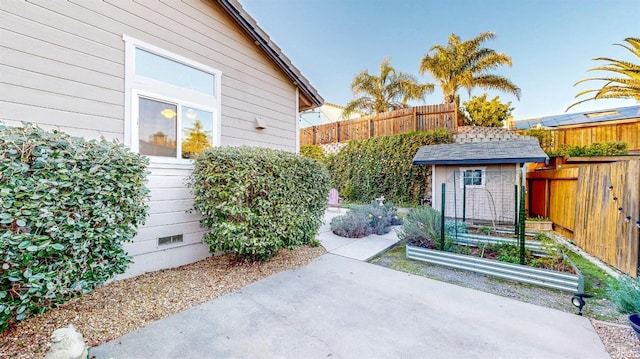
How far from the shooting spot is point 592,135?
1152 centimetres

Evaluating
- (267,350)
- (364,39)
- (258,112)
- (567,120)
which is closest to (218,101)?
(258,112)

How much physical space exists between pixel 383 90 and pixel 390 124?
4425mm

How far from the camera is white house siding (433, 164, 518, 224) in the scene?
7.62m

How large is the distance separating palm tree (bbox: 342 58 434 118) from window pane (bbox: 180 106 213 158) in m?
13.0

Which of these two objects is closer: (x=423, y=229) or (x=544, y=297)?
(x=544, y=297)

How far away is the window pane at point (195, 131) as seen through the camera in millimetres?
4410

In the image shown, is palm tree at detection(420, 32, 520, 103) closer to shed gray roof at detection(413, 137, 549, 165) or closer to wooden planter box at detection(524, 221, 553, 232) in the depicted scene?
shed gray roof at detection(413, 137, 549, 165)

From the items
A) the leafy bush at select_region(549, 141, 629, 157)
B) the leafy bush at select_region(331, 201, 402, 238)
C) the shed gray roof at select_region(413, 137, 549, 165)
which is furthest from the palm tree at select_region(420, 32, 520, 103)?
the leafy bush at select_region(331, 201, 402, 238)

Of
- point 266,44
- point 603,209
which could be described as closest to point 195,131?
point 266,44

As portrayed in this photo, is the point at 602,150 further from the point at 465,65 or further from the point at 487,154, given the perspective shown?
the point at 465,65

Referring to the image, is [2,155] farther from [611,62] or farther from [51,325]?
[611,62]

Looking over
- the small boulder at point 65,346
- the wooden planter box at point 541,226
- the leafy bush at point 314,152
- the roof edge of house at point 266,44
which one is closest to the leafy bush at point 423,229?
the wooden planter box at point 541,226

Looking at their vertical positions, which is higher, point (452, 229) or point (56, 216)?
point (56, 216)

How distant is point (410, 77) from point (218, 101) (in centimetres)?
1382
